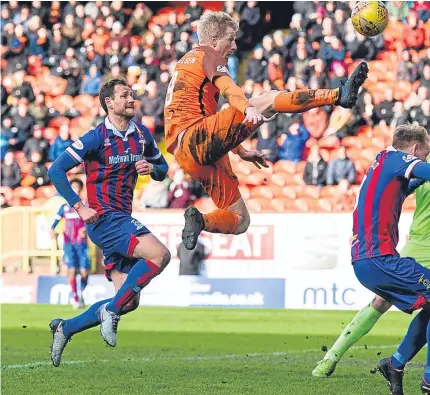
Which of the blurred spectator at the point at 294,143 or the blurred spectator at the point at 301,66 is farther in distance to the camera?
the blurred spectator at the point at 301,66

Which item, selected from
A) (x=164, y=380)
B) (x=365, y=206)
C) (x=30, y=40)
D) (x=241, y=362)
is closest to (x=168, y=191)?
(x=30, y=40)

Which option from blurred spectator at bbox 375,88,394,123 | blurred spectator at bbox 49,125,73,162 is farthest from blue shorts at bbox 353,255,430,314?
blurred spectator at bbox 49,125,73,162

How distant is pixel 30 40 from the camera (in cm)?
2486

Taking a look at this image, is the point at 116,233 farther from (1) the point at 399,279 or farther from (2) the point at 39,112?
(2) the point at 39,112

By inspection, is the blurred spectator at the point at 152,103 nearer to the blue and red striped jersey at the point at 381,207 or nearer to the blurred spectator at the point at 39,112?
the blurred spectator at the point at 39,112

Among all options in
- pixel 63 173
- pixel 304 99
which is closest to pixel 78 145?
pixel 63 173

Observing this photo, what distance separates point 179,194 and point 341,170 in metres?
3.13

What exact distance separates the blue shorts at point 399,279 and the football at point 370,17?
209 centimetres

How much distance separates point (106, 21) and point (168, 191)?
22.5 feet

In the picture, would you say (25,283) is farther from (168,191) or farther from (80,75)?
(80,75)

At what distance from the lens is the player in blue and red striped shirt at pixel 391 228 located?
7367mm

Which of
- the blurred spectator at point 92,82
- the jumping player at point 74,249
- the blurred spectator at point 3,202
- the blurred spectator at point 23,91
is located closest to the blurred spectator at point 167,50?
the blurred spectator at point 92,82

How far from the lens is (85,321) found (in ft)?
28.8

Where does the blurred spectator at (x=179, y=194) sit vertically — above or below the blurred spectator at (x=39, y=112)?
below
